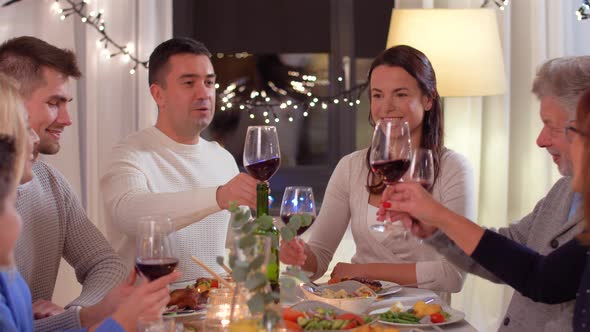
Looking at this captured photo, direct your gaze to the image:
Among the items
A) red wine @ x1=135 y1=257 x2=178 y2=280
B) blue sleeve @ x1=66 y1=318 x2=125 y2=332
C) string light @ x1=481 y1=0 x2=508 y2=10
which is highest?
string light @ x1=481 y1=0 x2=508 y2=10

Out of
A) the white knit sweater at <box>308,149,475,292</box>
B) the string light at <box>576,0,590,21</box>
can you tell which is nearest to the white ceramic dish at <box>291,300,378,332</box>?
the white knit sweater at <box>308,149,475,292</box>

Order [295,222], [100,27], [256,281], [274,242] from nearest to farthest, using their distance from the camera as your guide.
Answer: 1. [256,281]
2. [295,222]
3. [274,242]
4. [100,27]

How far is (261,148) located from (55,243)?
0.77 m

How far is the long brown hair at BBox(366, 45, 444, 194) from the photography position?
118 inches

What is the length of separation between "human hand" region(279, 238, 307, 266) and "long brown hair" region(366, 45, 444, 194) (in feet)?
2.43

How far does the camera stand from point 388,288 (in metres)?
2.43

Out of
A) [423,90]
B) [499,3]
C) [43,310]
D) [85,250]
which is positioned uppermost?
[499,3]

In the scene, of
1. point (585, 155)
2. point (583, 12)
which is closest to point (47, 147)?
point (585, 155)

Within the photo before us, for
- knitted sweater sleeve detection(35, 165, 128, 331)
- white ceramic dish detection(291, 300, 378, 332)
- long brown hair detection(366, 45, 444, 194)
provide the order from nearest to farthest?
white ceramic dish detection(291, 300, 378, 332)
knitted sweater sleeve detection(35, 165, 128, 331)
long brown hair detection(366, 45, 444, 194)

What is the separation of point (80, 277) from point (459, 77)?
1878 millimetres

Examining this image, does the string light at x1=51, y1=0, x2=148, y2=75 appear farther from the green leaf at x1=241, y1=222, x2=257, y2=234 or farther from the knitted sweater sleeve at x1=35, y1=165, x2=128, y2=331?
the green leaf at x1=241, y1=222, x2=257, y2=234

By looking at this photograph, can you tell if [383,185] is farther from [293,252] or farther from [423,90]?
[293,252]

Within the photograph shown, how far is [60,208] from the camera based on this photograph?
2.62 metres

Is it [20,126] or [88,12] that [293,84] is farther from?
[20,126]
